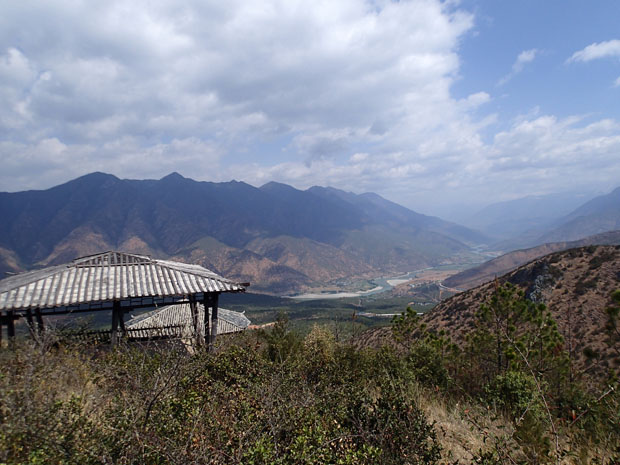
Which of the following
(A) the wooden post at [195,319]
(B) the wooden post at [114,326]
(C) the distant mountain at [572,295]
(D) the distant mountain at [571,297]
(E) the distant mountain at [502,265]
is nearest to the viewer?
(A) the wooden post at [195,319]

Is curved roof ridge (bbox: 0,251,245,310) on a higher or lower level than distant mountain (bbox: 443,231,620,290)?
higher

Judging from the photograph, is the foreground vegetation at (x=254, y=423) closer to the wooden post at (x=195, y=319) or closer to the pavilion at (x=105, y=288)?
the wooden post at (x=195, y=319)

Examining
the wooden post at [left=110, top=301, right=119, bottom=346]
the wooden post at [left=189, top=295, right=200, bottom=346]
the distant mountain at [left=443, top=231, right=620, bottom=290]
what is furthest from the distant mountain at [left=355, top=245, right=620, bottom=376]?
the distant mountain at [left=443, top=231, right=620, bottom=290]

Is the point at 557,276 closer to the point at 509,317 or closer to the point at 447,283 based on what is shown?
the point at 509,317

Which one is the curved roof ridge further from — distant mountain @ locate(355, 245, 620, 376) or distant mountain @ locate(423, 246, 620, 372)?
distant mountain @ locate(423, 246, 620, 372)

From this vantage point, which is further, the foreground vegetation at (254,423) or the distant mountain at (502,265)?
the distant mountain at (502,265)

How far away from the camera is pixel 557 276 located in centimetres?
2919

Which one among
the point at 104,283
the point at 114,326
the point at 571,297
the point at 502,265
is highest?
the point at 104,283

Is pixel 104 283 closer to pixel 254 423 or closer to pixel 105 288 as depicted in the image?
pixel 105 288

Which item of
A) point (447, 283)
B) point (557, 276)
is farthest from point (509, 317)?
point (447, 283)

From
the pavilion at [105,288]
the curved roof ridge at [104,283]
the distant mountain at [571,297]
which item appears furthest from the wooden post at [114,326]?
A: the distant mountain at [571,297]

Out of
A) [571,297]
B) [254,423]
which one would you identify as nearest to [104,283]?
[254,423]

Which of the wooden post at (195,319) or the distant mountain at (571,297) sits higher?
the wooden post at (195,319)

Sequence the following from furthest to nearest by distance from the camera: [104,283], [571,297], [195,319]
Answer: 1. [571,297]
2. [104,283]
3. [195,319]
